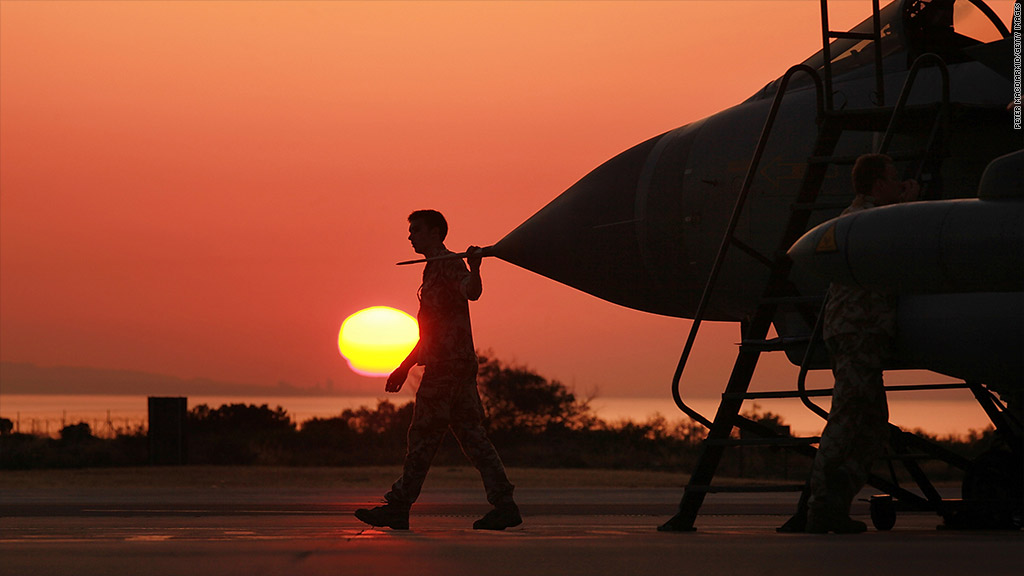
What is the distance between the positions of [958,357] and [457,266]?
3930 millimetres

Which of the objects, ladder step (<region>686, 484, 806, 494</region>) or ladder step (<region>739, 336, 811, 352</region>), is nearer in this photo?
ladder step (<region>686, 484, 806, 494</region>)

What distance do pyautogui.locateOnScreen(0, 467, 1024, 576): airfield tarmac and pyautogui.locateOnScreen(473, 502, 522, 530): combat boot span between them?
16cm

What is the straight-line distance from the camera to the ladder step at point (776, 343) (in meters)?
10.3

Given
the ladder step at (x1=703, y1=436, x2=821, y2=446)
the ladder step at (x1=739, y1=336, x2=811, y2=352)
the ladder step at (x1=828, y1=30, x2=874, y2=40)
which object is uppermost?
the ladder step at (x1=828, y1=30, x2=874, y2=40)

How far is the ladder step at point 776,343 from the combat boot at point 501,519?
2.20 m

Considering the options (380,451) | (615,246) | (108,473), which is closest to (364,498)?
(615,246)

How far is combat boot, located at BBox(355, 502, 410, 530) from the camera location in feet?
32.4

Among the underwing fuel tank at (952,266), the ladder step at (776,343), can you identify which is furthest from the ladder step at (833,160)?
the underwing fuel tank at (952,266)

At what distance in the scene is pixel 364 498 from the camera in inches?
680

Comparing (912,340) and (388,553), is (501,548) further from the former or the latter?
(912,340)

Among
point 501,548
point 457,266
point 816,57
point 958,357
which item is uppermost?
point 816,57

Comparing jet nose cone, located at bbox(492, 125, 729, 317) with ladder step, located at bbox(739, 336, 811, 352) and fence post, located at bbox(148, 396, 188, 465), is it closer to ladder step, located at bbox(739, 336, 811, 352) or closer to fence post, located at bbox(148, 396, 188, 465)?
ladder step, located at bbox(739, 336, 811, 352)

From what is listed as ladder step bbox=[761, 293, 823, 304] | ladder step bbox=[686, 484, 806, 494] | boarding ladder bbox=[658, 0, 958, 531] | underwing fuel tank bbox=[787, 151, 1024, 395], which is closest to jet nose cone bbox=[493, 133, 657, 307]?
boarding ladder bbox=[658, 0, 958, 531]

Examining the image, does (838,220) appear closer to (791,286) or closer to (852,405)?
(852,405)
